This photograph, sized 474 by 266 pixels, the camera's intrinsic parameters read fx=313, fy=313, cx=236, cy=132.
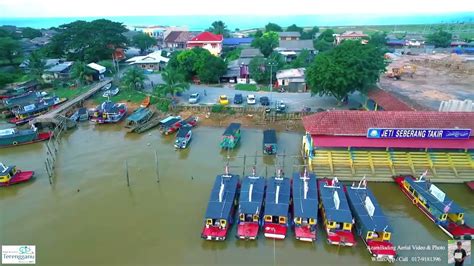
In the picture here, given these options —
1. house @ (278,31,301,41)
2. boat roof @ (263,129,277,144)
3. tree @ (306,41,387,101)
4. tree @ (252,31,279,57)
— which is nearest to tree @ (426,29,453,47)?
house @ (278,31,301,41)

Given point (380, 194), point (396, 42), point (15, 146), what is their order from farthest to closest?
1. point (396, 42)
2. point (15, 146)
3. point (380, 194)

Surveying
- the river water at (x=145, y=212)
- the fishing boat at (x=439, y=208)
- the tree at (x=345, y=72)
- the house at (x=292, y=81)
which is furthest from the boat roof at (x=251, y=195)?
the house at (x=292, y=81)

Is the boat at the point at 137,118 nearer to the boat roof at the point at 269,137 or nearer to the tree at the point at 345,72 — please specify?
the boat roof at the point at 269,137

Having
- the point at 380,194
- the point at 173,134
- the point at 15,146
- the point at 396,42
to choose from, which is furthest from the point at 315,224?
the point at 396,42

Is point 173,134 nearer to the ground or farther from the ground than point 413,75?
nearer to the ground

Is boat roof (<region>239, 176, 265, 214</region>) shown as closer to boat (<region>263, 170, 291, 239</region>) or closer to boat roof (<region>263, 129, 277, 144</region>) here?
boat (<region>263, 170, 291, 239</region>)

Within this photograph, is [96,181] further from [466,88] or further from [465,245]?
[466,88]

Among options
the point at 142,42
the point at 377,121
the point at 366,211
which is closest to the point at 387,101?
the point at 377,121
